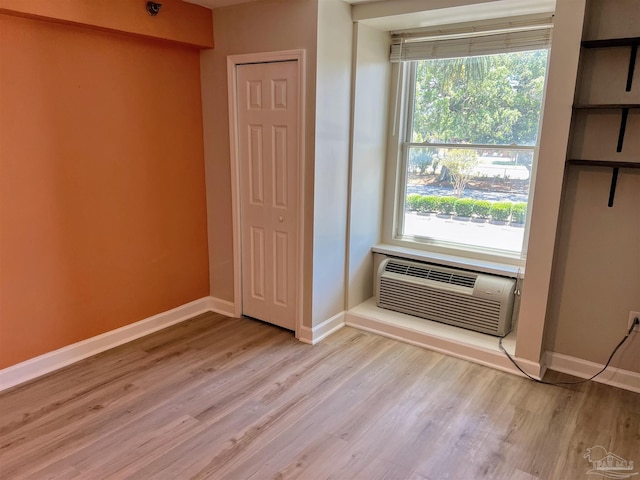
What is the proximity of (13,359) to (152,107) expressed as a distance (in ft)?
5.96

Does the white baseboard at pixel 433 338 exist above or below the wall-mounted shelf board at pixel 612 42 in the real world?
below

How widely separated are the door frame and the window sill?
0.85 m

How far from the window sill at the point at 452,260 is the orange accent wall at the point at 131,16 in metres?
2.09

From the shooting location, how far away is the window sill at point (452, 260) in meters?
3.16

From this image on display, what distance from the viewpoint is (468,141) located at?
10.9 ft

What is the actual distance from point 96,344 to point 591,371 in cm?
320

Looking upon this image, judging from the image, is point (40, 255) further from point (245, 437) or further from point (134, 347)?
point (245, 437)

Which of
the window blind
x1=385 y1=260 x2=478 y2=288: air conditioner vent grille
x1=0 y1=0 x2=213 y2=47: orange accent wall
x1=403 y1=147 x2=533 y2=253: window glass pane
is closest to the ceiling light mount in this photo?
x1=0 y1=0 x2=213 y2=47: orange accent wall

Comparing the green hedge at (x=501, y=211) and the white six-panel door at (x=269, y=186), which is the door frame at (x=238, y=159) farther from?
the green hedge at (x=501, y=211)

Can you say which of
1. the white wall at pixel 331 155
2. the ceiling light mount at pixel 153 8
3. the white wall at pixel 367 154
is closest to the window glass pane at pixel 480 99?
the white wall at pixel 367 154

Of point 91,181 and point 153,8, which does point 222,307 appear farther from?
point 153,8

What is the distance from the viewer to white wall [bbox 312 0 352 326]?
293cm

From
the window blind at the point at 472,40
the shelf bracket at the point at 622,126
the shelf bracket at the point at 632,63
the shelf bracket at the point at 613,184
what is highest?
the window blind at the point at 472,40

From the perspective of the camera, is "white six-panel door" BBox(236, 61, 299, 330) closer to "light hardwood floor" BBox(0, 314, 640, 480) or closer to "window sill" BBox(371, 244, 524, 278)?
"light hardwood floor" BBox(0, 314, 640, 480)
